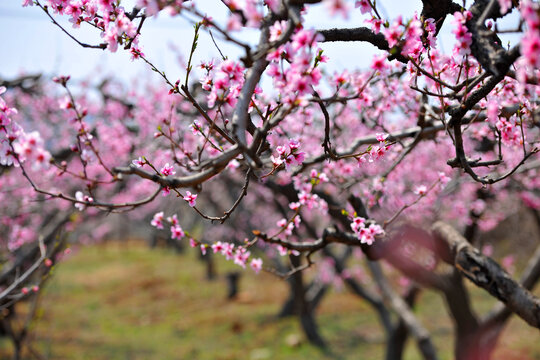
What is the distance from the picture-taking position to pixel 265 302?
1332cm

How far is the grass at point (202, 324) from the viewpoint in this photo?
8.94 meters

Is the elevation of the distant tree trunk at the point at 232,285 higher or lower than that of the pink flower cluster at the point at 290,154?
higher

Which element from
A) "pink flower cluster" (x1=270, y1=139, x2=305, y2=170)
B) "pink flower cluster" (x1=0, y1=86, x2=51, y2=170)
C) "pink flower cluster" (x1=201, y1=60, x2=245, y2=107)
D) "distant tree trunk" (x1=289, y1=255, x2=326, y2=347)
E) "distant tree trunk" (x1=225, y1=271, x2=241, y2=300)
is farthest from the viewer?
"distant tree trunk" (x1=225, y1=271, x2=241, y2=300)

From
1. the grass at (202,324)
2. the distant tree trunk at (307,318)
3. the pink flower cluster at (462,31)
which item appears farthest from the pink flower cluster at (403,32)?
the distant tree trunk at (307,318)

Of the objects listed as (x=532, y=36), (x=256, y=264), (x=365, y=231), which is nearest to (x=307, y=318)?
(x=256, y=264)

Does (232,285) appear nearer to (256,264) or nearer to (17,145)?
(256,264)

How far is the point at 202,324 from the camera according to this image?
11.2 metres

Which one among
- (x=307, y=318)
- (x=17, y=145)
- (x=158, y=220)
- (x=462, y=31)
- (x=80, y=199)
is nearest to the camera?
(x=17, y=145)

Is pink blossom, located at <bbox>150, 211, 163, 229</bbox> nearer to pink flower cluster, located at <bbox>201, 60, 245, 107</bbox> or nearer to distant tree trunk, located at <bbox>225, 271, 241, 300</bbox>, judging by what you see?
pink flower cluster, located at <bbox>201, 60, 245, 107</bbox>

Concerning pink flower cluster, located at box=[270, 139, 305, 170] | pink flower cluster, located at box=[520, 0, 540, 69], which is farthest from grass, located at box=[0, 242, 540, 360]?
pink flower cluster, located at box=[520, 0, 540, 69]

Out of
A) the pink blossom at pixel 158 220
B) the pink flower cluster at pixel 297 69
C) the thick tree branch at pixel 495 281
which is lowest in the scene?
the thick tree branch at pixel 495 281

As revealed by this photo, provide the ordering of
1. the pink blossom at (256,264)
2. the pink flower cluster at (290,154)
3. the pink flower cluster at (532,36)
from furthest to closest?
1. the pink blossom at (256,264)
2. the pink flower cluster at (290,154)
3. the pink flower cluster at (532,36)

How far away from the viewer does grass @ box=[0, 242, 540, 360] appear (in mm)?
8938

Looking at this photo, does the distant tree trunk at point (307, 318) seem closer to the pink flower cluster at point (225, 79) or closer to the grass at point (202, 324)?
the grass at point (202, 324)
